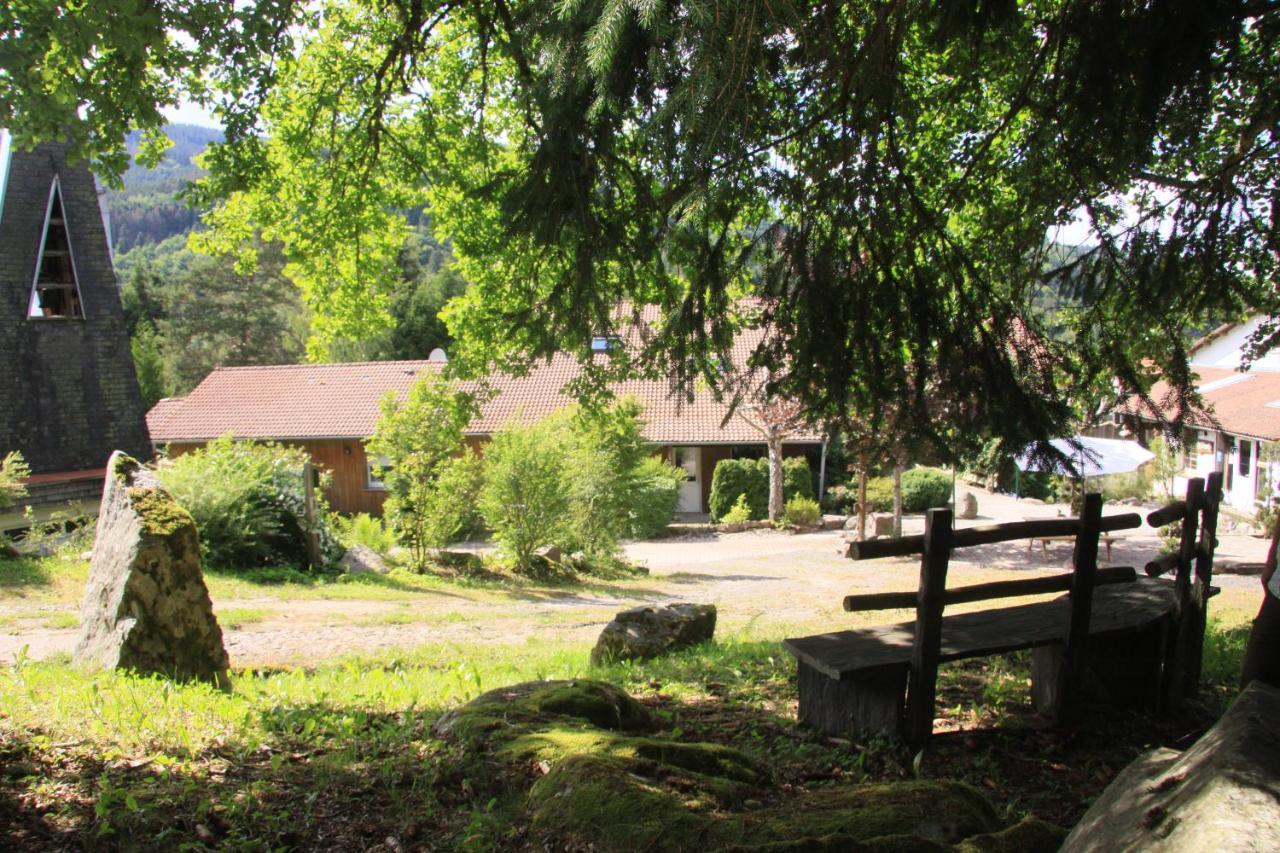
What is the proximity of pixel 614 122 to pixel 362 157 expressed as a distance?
6435 millimetres

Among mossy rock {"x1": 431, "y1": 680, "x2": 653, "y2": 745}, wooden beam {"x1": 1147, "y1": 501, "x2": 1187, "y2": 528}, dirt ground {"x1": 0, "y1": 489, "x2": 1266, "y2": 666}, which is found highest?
wooden beam {"x1": 1147, "y1": 501, "x2": 1187, "y2": 528}

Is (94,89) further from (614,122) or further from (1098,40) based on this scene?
(1098,40)

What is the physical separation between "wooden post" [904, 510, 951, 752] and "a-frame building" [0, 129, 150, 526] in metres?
19.8

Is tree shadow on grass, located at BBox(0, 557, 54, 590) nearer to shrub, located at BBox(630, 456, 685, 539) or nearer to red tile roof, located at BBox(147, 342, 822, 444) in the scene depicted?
shrub, located at BBox(630, 456, 685, 539)

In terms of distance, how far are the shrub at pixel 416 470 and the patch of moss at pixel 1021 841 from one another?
17833mm

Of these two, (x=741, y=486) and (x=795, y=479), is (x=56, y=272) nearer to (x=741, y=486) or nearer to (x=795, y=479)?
(x=741, y=486)

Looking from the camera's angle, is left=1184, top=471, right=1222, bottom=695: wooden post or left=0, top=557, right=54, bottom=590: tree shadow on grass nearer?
left=1184, top=471, right=1222, bottom=695: wooden post

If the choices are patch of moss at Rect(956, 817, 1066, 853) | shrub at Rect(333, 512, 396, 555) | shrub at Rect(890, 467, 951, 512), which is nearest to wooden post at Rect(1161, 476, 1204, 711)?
patch of moss at Rect(956, 817, 1066, 853)

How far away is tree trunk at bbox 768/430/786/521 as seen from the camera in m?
30.9

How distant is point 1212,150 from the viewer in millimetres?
9312

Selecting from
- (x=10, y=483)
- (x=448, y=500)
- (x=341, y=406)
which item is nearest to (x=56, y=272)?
(x=10, y=483)

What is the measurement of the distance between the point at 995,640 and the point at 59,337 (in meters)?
21.3

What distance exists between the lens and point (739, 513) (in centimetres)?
3111

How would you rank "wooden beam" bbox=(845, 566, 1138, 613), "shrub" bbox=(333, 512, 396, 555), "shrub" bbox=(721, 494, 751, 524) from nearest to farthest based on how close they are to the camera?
"wooden beam" bbox=(845, 566, 1138, 613), "shrub" bbox=(333, 512, 396, 555), "shrub" bbox=(721, 494, 751, 524)
